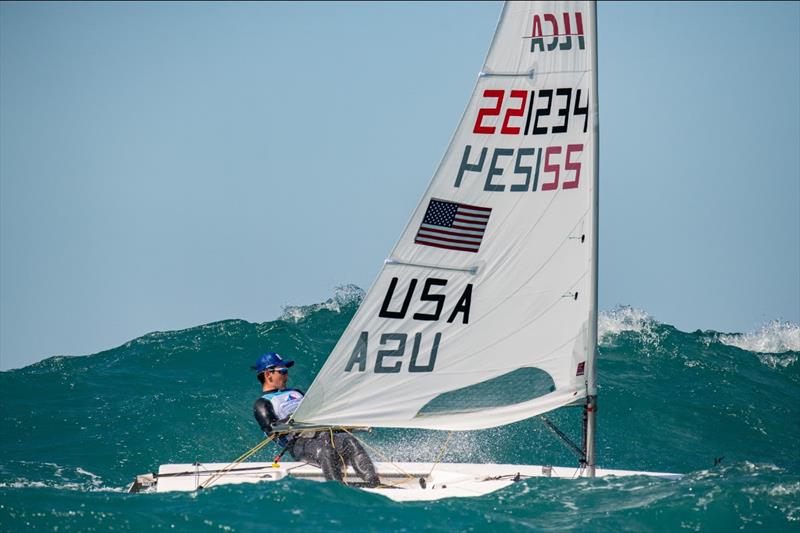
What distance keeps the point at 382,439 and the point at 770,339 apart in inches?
361

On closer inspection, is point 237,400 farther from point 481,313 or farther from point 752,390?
point 752,390

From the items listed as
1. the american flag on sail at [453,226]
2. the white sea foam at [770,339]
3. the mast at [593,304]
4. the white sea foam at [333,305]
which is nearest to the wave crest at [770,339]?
the white sea foam at [770,339]

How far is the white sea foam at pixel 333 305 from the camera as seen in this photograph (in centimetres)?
2275

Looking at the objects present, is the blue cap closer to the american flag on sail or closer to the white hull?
the white hull

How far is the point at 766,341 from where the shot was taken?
72.9 feet

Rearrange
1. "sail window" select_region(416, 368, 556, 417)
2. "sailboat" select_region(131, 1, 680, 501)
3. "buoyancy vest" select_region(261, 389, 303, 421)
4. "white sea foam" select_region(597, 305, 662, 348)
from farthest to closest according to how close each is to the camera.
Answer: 1. "white sea foam" select_region(597, 305, 662, 348)
2. "buoyancy vest" select_region(261, 389, 303, 421)
3. "sail window" select_region(416, 368, 556, 417)
4. "sailboat" select_region(131, 1, 680, 501)

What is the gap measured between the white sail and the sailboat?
0.01 meters

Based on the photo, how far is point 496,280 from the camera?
13.2 m

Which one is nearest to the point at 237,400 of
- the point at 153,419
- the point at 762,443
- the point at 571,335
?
the point at 153,419

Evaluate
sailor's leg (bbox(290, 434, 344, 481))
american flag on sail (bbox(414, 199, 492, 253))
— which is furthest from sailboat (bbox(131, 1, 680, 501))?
sailor's leg (bbox(290, 434, 344, 481))

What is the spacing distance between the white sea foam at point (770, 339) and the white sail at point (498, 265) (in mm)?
9838

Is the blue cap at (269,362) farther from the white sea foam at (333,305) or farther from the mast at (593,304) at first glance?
the white sea foam at (333,305)

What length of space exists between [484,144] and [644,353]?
371 inches

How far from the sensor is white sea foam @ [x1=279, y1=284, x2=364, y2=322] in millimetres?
22750
